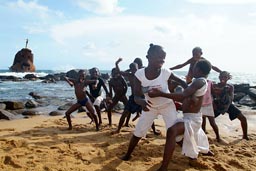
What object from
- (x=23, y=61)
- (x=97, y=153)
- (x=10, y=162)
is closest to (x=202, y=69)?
(x=97, y=153)

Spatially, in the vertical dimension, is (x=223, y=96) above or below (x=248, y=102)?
above

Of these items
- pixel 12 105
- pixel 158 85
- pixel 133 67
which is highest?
pixel 133 67

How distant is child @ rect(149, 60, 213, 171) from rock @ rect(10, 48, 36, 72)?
58101 millimetres

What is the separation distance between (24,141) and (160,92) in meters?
2.92

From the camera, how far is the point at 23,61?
5950 centimetres

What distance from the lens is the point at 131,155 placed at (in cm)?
479

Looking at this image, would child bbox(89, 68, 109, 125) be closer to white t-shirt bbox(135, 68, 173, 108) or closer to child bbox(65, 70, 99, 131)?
child bbox(65, 70, 99, 131)

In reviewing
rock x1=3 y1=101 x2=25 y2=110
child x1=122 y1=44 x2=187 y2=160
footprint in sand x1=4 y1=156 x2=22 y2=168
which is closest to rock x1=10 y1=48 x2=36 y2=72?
rock x1=3 y1=101 x2=25 y2=110

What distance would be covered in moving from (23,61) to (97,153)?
58.7 m

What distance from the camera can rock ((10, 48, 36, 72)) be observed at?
5858 centimetres

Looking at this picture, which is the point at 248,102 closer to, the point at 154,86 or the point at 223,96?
the point at 223,96

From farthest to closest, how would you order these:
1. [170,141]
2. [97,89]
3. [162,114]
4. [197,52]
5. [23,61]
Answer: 1. [23,61]
2. [97,89]
3. [197,52]
4. [162,114]
5. [170,141]

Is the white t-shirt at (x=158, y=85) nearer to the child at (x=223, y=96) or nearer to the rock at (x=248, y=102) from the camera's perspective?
the child at (x=223, y=96)

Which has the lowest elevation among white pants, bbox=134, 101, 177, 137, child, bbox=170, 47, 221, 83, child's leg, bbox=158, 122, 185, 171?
child's leg, bbox=158, 122, 185, 171
